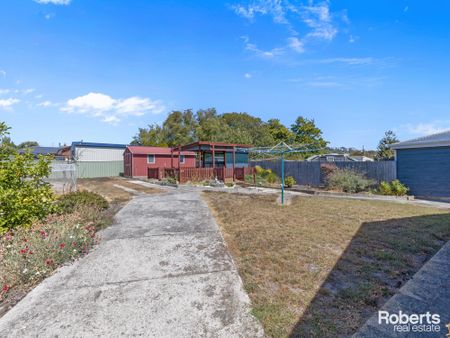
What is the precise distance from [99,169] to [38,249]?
21631 mm

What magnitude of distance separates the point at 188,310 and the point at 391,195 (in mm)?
10355

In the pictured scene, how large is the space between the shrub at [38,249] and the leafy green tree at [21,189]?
1.10ft

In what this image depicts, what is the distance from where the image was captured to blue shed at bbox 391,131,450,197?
8.85 metres

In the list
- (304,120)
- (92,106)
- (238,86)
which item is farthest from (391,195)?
(304,120)

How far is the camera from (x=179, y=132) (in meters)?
35.8

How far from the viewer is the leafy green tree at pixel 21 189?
4099 mm

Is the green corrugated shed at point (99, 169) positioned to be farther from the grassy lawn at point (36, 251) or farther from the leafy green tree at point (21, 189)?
the grassy lawn at point (36, 251)

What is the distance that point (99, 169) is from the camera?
22.4 m

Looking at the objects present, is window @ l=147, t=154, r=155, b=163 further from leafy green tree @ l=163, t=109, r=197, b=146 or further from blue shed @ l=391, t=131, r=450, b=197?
blue shed @ l=391, t=131, r=450, b=197

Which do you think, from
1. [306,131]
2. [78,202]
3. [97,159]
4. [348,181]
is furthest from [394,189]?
[306,131]

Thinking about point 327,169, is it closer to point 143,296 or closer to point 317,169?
point 317,169

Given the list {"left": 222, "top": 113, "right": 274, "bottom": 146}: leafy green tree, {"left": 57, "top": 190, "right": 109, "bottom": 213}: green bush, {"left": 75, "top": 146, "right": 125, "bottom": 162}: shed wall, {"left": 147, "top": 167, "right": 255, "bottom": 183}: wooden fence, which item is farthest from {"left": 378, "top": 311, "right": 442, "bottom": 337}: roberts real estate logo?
{"left": 222, "top": 113, "right": 274, "bottom": 146}: leafy green tree

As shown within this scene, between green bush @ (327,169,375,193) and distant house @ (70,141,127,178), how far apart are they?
2058 cm

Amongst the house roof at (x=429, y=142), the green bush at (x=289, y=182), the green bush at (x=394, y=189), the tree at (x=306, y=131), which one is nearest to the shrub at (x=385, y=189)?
the green bush at (x=394, y=189)
